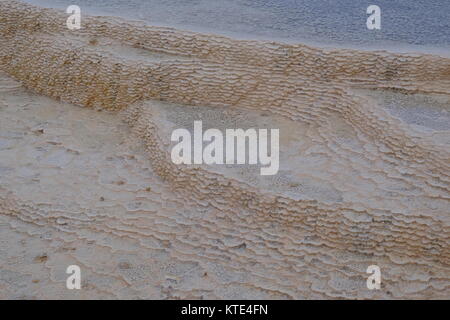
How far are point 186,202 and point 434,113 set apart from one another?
1.42 m

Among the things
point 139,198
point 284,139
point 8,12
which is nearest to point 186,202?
point 139,198

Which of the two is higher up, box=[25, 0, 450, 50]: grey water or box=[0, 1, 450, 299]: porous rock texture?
box=[25, 0, 450, 50]: grey water

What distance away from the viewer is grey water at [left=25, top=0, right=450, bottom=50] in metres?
3.67

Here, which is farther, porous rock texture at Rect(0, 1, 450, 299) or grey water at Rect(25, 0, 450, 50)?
grey water at Rect(25, 0, 450, 50)

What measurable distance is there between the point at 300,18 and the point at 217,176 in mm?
1496

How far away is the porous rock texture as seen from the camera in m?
2.65

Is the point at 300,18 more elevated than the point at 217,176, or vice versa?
the point at 300,18

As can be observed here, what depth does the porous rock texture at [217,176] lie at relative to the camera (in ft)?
8.70

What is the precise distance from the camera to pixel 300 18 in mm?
3938

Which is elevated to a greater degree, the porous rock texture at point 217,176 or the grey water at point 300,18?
the grey water at point 300,18

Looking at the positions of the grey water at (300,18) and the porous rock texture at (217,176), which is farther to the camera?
the grey water at (300,18)

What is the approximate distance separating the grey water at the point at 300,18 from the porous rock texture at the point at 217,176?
0.19 m

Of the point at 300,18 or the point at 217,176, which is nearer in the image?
the point at 217,176

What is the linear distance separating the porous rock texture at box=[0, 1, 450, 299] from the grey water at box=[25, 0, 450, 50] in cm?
19
